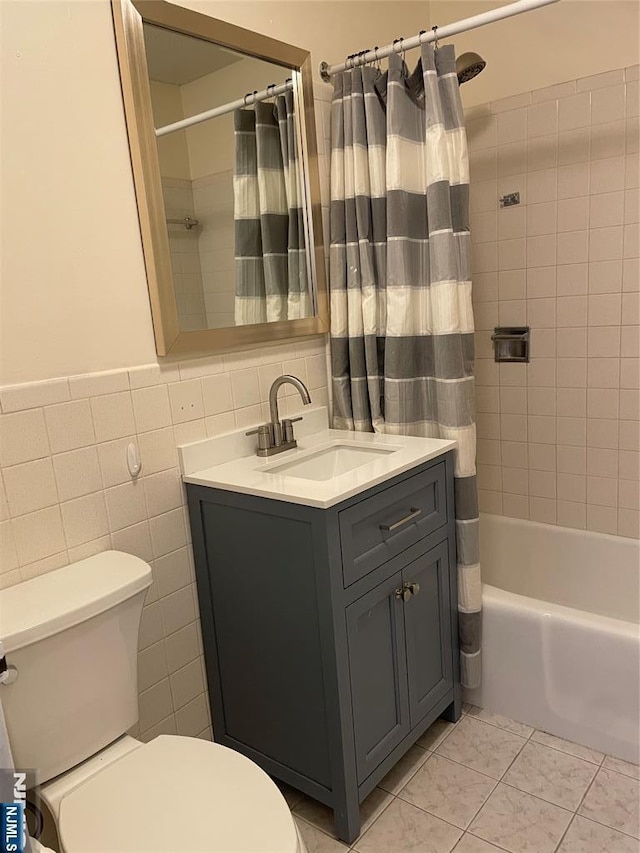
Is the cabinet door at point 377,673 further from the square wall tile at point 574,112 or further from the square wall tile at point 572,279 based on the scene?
the square wall tile at point 574,112

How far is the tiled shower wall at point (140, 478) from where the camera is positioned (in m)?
1.40

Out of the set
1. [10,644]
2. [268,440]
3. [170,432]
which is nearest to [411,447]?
[268,440]

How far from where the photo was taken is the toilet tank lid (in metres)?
1.21

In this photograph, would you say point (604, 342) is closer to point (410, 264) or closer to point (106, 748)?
Result: point (410, 264)

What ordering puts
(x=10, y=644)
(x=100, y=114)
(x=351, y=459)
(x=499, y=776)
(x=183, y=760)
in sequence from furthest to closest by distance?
(x=351, y=459) < (x=499, y=776) < (x=100, y=114) < (x=183, y=760) < (x=10, y=644)

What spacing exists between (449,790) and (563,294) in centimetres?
169

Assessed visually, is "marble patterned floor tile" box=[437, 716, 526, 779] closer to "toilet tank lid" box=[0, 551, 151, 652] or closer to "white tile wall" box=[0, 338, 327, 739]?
"white tile wall" box=[0, 338, 327, 739]

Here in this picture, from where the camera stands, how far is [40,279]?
4.61 feet

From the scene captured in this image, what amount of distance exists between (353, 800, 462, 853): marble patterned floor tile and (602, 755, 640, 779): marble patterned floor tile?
1.63 feet

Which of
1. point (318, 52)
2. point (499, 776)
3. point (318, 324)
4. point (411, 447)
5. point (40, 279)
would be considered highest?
point (318, 52)

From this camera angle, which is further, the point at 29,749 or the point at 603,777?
the point at 603,777

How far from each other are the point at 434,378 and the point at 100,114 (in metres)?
1.15

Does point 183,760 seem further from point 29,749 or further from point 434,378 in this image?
point 434,378

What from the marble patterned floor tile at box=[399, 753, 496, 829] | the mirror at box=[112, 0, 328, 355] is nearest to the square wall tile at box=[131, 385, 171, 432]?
the mirror at box=[112, 0, 328, 355]
